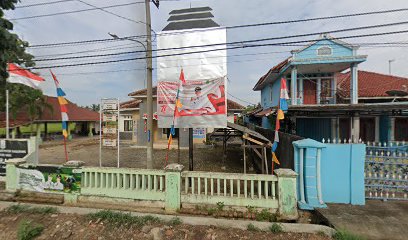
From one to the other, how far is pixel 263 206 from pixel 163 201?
2409mm

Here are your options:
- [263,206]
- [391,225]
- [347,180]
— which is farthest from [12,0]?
[391,225]

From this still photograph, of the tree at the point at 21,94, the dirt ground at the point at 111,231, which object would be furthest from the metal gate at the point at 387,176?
the tree at the point at 21,94

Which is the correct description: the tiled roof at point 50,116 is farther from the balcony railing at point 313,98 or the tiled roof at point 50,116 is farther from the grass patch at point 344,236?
the grass patch at point 344,236

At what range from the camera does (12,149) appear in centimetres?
688

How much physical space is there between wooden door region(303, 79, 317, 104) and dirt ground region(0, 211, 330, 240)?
35.5ft

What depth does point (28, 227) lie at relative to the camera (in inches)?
174

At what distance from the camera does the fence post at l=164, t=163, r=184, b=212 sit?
16.6 feet

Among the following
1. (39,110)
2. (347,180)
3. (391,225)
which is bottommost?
(391,225)

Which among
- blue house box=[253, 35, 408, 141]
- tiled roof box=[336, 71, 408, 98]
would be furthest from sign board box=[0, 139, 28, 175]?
tiled roof box=[336, 71, 408, 98]

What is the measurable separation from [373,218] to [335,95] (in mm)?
10194

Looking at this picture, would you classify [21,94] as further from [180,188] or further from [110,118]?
[180,188]

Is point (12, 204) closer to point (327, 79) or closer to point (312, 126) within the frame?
point (312, 126)

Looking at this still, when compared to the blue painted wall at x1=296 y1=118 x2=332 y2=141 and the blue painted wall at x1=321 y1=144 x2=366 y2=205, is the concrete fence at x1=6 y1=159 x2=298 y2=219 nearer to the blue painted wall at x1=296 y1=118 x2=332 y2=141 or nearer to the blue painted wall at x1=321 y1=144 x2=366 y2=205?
the blue painted wall at x1=321 y1=144 x2=366 y2=205

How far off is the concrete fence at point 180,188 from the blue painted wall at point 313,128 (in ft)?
28.5
